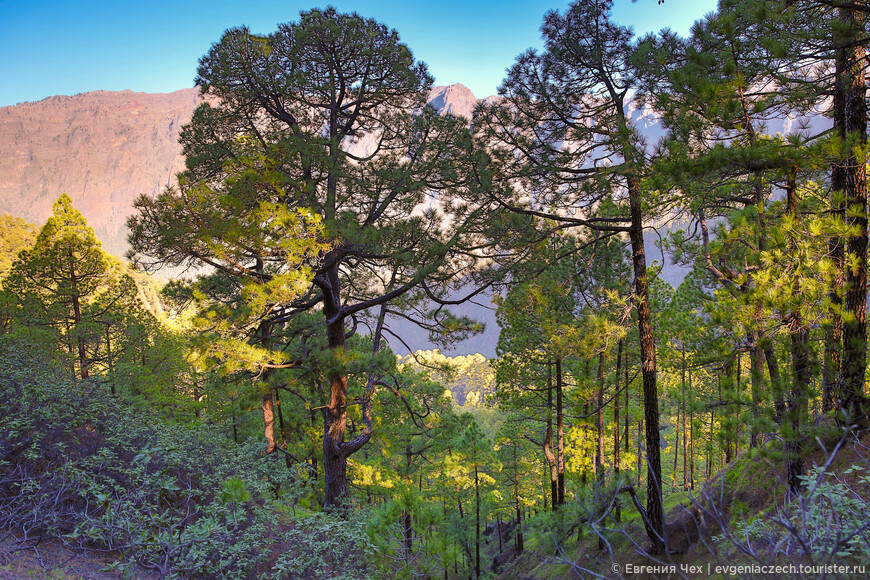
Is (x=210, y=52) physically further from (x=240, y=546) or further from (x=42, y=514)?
(x=240, y=546)

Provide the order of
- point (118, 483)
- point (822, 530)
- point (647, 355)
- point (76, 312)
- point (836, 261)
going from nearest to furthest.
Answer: point (822, 530)
point (836, 261)
point (118, 483)
point (647, 355)
point (76, 312)

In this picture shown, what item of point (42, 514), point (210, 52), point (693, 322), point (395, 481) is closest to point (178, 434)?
point (42, 514)

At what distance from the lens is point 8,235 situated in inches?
1455

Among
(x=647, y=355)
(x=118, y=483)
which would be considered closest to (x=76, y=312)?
(x=118, y=483)

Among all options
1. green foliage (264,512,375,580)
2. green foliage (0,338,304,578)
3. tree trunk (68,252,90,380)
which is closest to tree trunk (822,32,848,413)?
green foliage (264,512,375,580)

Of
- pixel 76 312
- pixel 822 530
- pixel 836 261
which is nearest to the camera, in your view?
pixel 822 530

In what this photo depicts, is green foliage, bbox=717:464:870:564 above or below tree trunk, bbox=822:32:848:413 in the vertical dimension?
below

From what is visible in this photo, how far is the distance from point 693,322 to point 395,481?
1148 centimetres

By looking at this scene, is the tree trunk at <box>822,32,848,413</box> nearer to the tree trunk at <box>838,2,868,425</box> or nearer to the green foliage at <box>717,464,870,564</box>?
the tree trunk at <box>838,2,868,425</box>

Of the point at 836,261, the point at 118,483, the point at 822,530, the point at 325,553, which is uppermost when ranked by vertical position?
the point at 836,261

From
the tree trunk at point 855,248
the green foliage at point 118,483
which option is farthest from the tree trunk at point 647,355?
the green foliage at point 118,483

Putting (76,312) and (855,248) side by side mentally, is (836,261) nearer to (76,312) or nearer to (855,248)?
(855,248)

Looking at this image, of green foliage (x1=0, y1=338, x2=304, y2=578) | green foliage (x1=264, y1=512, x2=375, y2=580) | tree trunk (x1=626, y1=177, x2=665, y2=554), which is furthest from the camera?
tree trunk (x1=626, y1=177, x2=665, y2=554)

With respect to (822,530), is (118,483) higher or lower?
lower
